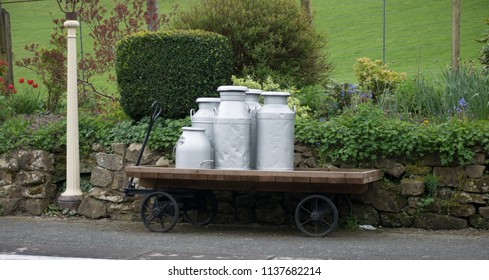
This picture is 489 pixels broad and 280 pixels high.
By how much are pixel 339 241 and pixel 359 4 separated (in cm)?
3230

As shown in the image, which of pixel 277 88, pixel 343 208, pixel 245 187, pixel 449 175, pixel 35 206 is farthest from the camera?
pixel 277 88

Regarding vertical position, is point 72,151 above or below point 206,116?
below

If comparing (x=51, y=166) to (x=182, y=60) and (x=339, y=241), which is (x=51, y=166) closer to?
(x=182, y=60)

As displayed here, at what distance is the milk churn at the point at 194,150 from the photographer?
834 cm

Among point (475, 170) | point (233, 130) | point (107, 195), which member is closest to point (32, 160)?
point (107, 195)

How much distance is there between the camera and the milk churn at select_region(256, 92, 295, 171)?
824 cm

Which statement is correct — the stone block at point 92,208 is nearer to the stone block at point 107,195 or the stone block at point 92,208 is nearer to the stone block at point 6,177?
the stone block at point 107,195

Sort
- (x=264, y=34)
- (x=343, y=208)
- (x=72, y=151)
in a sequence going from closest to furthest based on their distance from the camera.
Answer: (x=343, y=208) < (x=72, y=151) < (x=264, y=34)

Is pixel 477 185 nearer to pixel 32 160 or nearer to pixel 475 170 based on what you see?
pixel 475 170

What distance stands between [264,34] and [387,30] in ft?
79.6

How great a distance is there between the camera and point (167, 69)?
385 inches

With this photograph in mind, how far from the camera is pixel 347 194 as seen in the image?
8844mm

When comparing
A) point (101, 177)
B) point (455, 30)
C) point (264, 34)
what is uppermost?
point (455, 30)

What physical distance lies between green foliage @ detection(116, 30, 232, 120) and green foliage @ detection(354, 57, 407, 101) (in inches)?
101
